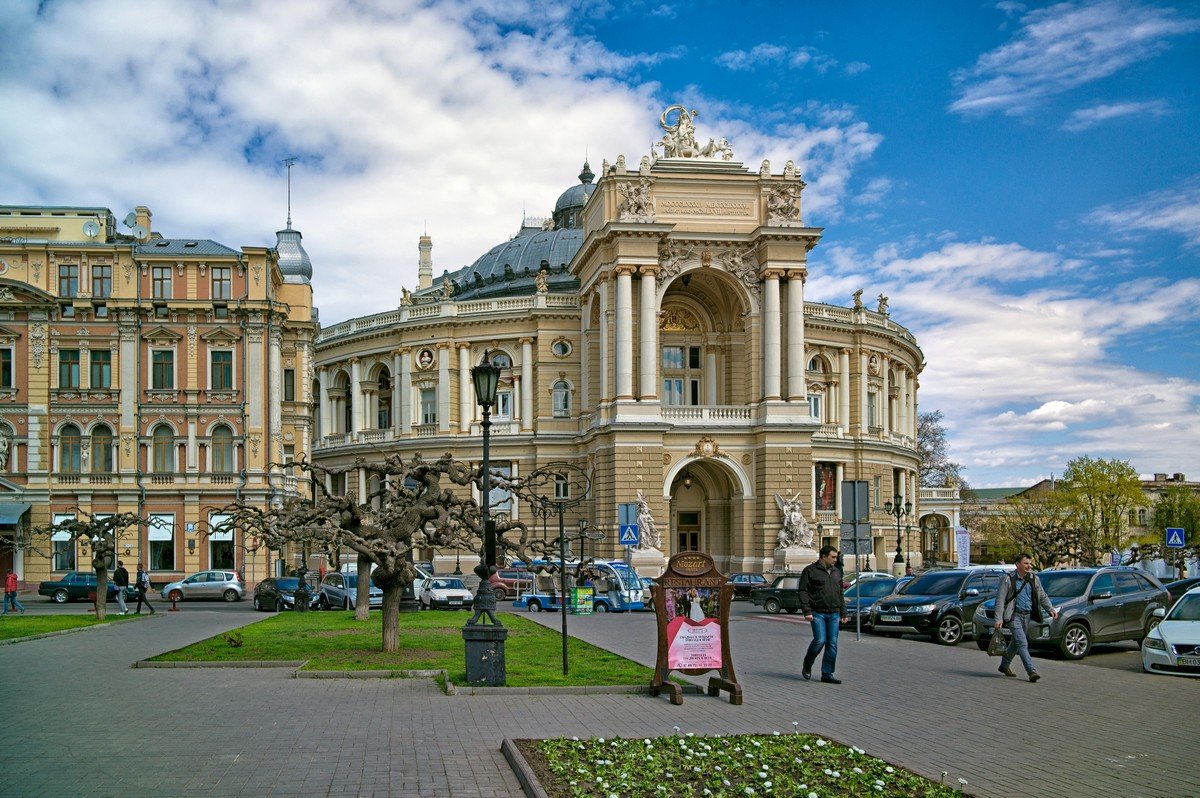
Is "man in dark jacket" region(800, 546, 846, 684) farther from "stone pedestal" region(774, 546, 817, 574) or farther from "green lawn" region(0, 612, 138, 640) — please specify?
"stone pedestal" region(774, 546, 817, 574)

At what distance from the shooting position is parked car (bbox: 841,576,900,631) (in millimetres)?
30766

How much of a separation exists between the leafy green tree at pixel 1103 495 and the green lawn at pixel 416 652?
55126mm

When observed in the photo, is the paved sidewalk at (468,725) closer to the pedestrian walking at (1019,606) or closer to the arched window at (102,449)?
the pedestrian walking at (1019,606)

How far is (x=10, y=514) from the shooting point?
5197 centimetres

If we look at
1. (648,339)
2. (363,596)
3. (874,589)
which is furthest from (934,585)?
(648,339)

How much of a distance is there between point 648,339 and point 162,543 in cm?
2566

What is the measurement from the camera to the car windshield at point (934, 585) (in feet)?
94.9

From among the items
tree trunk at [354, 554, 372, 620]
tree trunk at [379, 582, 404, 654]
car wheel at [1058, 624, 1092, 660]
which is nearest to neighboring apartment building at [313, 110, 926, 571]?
tree trunk at [354, 554, 372, 620]

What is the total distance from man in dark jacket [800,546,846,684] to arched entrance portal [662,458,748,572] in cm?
4077

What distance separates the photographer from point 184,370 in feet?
180

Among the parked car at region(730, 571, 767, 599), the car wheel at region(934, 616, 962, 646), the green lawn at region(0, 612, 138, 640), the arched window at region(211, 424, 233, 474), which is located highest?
the arched window at region(211, 424, 233, 474)

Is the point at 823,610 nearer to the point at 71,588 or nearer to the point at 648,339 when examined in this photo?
the point at 71,588

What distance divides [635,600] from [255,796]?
32.0 metres

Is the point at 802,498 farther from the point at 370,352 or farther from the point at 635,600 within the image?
the point at 370,352
